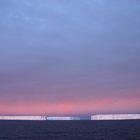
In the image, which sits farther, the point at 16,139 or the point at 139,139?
the point at 16,139

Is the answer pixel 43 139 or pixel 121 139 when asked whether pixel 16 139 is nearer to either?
pixel 43 139

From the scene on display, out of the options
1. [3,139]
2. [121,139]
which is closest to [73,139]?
[121,139]

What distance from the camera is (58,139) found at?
67.4 meters

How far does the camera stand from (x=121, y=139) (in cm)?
6575

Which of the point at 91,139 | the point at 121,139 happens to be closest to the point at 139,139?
the point at 121,139

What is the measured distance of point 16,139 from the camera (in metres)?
69.0

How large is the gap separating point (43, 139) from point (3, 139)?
7843 millimetres

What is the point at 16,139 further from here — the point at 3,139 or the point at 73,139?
the point at 73,139

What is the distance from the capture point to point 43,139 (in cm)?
6750

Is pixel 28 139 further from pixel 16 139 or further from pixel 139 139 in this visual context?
pixel 139 139

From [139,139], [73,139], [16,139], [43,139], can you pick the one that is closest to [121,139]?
[139,139]

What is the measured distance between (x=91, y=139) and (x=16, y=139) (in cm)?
1473

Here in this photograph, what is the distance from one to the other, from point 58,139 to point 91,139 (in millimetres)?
6496

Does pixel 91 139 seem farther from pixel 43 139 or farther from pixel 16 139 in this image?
pixel 16 139
